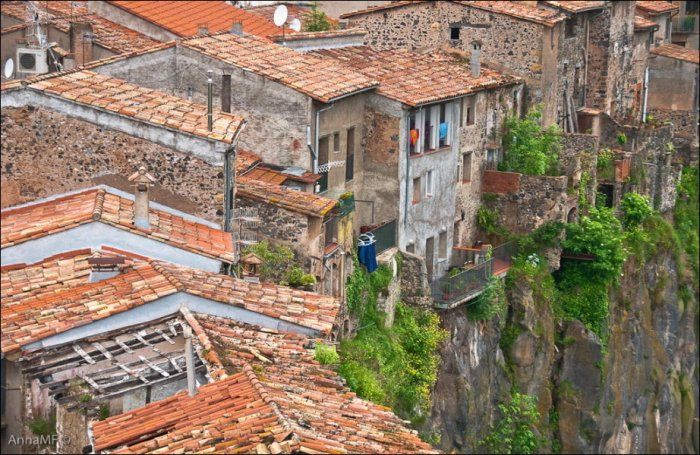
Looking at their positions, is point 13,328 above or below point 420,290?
above

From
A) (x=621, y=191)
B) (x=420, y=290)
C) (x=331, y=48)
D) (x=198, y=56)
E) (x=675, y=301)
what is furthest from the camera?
(x=675, y=301)

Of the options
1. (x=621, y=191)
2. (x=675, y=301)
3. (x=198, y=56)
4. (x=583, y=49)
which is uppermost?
(x=198, y=56)

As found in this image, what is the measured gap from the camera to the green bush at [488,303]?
44.9 meters

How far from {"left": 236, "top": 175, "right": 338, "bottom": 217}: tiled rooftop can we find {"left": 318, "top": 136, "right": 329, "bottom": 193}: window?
3818 mm

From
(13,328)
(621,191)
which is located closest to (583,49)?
(621,191)

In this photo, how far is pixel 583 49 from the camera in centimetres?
5850

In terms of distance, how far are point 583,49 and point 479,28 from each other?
28.1 ft

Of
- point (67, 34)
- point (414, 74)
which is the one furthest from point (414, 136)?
point (67, 34)

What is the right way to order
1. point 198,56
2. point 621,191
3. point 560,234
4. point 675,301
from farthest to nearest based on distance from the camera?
point 675,301 < point 621,191 < point 560,234 < point 198,56

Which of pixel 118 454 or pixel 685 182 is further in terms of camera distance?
pixel 685 182

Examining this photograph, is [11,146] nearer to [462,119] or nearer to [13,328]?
[13,328]

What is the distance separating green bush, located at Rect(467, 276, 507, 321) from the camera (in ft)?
147

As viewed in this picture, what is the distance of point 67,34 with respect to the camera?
4438 cm

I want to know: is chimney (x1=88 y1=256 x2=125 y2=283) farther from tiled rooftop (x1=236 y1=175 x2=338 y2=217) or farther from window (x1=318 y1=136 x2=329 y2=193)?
window (x1=318 y1=136 x2=329 y2=193)
